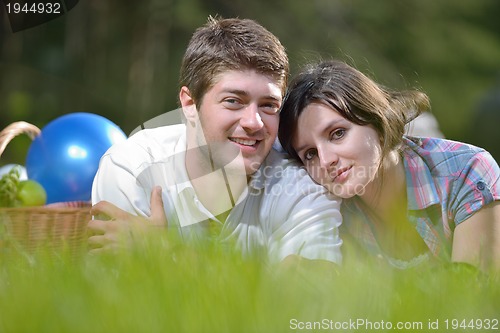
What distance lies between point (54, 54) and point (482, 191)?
6295 mm

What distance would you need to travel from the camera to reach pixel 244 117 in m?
A: 2.22

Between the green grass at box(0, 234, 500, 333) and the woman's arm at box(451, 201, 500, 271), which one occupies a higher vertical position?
the green grass at box(0, 234, 500, 333)

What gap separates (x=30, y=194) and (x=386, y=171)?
136 cm

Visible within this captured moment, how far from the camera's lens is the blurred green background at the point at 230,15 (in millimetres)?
7598

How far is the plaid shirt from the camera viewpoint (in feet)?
7.66

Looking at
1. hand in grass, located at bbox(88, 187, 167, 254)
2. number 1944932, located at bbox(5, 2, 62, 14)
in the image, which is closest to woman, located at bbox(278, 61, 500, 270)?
hand in grass, located at bbox(88, 187, 167, 254)

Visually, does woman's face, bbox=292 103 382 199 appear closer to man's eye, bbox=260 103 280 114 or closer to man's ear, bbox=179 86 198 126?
man's eye, bbox=260 103 280 114

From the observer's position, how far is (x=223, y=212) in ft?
7.66

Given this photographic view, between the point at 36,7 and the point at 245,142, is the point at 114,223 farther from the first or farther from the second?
the point at 36,7

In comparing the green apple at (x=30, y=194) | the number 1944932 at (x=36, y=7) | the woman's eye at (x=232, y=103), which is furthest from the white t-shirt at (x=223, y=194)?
the number 1944932 at (x=36, y=7)

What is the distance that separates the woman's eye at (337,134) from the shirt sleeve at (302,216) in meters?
0.14

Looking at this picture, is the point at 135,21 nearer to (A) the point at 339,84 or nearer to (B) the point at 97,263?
(A) the point at 339,84

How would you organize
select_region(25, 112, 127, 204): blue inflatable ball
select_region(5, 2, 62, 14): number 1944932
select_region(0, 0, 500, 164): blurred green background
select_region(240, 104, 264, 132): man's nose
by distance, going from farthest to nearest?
select_region(0, 0, 500, 164): blurred green background, select_region(5, 2, 62, 14): number 1944932, select_region(25, 112, 127, 204): blue inflatable ball, select_region(240, 104, 264, 132): man's nose

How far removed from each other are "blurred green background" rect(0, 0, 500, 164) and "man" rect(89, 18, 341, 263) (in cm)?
520
